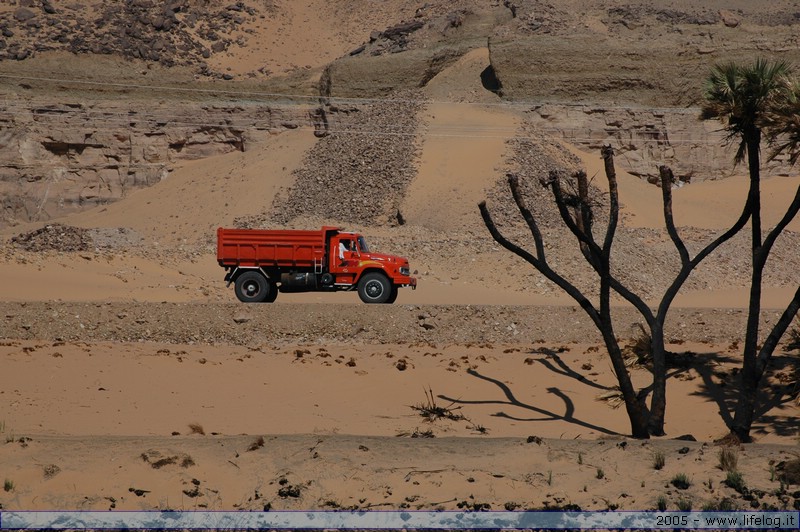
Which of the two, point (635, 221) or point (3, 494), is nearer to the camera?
point (3, 494)

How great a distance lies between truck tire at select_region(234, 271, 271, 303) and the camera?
24531 mm

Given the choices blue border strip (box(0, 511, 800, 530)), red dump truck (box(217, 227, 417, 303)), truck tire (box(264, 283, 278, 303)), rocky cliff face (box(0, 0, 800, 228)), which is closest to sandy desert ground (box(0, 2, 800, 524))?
blue border strip (box(0, 511, 800, 530))

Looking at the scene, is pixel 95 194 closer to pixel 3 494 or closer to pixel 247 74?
pixel 247 74

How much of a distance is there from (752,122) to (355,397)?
7481mm

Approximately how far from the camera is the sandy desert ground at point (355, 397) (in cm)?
1109

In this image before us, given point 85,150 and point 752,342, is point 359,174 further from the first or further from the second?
point 752,342

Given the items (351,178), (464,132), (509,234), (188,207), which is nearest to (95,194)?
(188,207)

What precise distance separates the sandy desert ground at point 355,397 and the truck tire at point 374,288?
2.10 metres

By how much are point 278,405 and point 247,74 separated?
55.9m

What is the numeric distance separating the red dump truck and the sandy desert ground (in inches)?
76.4

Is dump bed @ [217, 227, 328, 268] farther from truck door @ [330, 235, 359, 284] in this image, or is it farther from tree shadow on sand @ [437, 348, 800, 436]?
tree shadow on sand @ [437, 348, 800, 436]

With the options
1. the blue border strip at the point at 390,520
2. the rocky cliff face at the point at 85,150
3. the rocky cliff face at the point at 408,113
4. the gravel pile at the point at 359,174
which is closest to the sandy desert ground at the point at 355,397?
the blue border strip at the point at 390,520

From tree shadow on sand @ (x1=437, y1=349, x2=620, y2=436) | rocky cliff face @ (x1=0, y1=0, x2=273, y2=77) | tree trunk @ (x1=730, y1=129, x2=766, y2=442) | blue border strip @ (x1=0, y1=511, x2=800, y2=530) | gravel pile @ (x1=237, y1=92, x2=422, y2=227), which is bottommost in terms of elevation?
blue border strip @ (x1=0, y1=511, x2=800, y2=530)

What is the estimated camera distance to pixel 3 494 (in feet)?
35.8
